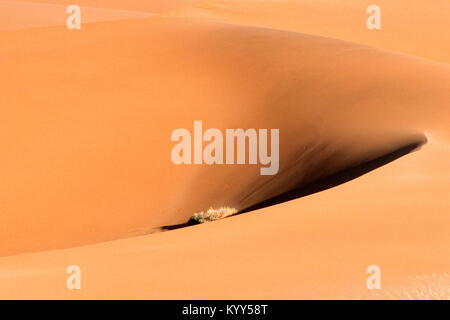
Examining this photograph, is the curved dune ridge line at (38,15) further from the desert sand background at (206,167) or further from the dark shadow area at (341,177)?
the dark shadow area at (341,177)

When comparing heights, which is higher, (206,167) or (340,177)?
(206,167)

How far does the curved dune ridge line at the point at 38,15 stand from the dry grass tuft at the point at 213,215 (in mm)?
10557

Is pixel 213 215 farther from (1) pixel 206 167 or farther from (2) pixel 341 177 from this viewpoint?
(1) pixel 206 167

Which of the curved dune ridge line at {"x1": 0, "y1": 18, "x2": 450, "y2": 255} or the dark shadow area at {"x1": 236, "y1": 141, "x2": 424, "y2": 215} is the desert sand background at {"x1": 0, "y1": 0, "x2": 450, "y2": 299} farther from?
the dark shadow area at {"x1": 236, "y1": 141, "x2": 424, "y2": 215}

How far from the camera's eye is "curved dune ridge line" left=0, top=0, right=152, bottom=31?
19.4 m

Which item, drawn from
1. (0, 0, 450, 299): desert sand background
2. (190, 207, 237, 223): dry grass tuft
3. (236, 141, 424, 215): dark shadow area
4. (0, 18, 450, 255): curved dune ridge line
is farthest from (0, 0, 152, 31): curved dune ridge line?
(236, 141, 424, 215): dark shadow area

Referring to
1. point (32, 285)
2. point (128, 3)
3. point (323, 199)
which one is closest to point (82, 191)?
point (323, 199)

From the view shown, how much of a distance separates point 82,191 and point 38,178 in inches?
31.5

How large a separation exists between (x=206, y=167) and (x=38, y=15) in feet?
36.0

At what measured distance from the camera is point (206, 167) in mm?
12383

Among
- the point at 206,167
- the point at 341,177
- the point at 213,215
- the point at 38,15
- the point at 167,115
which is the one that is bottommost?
the point at 213,215

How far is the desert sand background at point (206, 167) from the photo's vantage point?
511 centimetres

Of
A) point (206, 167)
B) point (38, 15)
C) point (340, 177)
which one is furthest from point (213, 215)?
point (38, 15)
